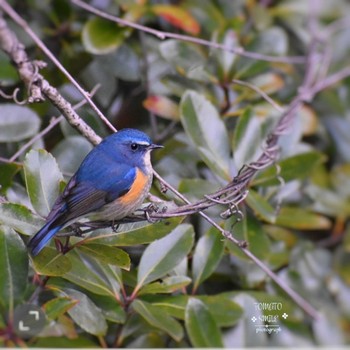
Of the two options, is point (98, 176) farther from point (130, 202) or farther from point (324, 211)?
point (324, 211)

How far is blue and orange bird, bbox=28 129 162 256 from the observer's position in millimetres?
2061

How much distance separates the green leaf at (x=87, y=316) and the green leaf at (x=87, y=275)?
0.04 meters

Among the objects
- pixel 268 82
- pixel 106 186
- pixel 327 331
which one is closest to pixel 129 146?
pixel 106 186

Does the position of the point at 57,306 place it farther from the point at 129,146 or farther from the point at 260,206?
the point at 260,206

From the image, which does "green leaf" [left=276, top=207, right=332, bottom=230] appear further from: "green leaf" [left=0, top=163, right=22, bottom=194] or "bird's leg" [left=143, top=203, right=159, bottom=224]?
"green leaf" [left=0, top=163, right=22, bottom=194]

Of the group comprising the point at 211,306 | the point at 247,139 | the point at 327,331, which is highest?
the point at 247,139

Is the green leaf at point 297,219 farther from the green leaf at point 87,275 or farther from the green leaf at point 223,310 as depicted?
the green leaf at point 87,275

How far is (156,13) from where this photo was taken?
3.09 metres

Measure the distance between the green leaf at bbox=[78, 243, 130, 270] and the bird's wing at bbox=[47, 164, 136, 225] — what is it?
0.10 m

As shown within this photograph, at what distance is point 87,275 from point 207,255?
43 cm

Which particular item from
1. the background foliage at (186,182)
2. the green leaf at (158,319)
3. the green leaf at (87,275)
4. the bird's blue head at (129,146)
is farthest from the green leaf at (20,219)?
the green leaf at (158,319)

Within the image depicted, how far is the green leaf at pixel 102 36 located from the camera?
2.92 metres

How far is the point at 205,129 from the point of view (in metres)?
2.65

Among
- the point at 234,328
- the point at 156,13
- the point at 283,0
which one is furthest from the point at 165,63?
the point at 234,328
